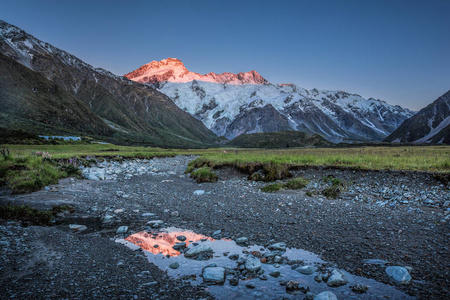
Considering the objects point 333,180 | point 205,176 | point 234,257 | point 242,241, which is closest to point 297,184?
point 333,180

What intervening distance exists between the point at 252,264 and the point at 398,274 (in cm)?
350

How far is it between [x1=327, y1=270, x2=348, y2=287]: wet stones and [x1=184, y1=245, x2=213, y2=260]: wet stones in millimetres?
3367

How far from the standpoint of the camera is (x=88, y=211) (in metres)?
11.6

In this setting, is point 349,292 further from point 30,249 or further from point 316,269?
point 30,249

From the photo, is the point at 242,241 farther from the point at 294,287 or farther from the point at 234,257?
the point at 294,287

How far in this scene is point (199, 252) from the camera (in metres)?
7.31

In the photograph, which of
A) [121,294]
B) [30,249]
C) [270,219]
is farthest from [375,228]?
[30,249]

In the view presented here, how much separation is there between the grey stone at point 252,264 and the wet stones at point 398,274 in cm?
320

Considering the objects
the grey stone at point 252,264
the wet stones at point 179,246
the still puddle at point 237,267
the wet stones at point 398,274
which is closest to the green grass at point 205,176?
the still puddle at point 237,267

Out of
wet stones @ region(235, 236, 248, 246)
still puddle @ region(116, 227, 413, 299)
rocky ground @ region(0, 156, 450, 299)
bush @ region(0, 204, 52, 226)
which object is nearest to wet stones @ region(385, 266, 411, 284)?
rocky ground @ region(0, 156, 450, 299)

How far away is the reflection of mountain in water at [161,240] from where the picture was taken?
24.9 feet

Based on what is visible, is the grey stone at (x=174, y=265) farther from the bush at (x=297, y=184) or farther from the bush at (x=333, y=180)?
the bush at (x=333, y=180)

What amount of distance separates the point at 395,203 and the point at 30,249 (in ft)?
49.3

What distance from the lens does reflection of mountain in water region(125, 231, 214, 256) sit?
7.60m
